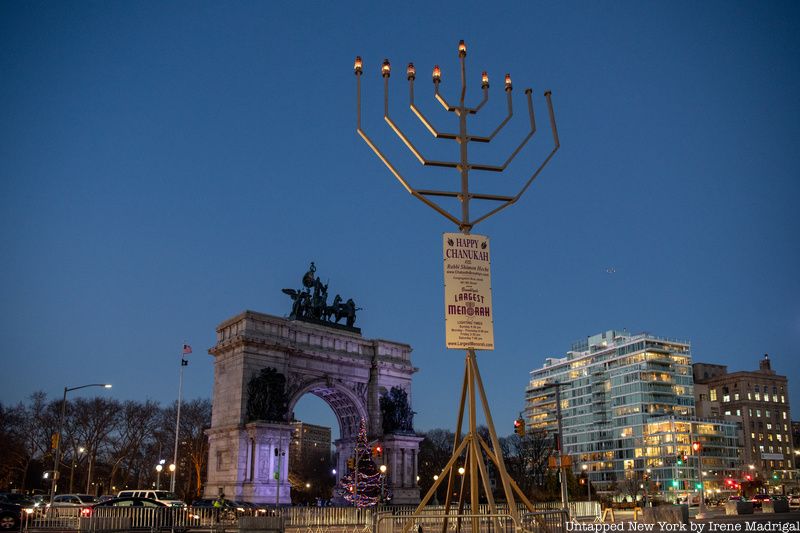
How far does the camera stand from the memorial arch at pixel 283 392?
165 ft

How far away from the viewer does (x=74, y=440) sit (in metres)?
85.9

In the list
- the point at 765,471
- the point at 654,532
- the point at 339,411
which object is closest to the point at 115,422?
the point at 339,411

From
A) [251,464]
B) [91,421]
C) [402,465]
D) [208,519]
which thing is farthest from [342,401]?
[91,421]

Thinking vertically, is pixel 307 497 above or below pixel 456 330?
below

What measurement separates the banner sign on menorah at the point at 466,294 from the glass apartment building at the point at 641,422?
92904mm

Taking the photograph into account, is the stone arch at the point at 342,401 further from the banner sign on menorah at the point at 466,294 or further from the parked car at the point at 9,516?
the banner sign on menorah at the point at 466,294

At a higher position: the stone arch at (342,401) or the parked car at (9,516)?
the stone arch at (342,401)

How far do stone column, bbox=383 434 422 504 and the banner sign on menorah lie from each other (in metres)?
47.0

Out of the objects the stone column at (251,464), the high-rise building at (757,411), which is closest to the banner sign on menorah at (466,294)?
the stone column at (251,464)

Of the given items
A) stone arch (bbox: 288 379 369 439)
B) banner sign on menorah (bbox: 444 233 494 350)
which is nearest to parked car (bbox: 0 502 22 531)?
banner sign on menorah (bbox: 444 233 494 350)

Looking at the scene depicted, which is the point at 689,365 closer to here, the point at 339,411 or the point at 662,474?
the point at 662,474

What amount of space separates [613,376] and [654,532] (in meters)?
117

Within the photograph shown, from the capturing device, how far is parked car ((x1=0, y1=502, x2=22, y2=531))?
2714 centimetres

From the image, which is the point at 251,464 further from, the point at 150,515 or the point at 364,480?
the point at 150,515
